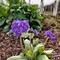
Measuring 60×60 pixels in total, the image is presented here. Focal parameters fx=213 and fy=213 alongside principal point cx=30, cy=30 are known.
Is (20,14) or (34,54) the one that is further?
(20,14)

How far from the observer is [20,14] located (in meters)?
3.57

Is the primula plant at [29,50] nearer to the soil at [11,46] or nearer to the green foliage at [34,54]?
the green foliage at [34,54]

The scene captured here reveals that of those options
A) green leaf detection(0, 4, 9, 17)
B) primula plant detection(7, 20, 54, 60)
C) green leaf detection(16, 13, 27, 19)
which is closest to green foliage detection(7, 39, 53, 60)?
primula plant detection(7, 20, 54, 60)

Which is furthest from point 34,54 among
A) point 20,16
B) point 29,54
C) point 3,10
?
point 3,10

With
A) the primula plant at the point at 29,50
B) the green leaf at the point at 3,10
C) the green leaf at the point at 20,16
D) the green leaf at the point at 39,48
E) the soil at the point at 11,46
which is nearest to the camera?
the primula plant at the point at 29,50

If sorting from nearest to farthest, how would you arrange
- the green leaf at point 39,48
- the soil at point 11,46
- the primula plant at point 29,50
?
the primula plant at point 29,50 → the green leaf at point 39,48 → the soil at point 11,46

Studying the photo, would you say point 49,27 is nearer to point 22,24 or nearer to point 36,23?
point 36,23

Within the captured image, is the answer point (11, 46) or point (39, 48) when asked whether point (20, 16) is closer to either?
point (11, 46)

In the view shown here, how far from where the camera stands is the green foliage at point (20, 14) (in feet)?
11.7

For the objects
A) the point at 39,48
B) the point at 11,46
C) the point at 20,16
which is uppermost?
the point at 20,16

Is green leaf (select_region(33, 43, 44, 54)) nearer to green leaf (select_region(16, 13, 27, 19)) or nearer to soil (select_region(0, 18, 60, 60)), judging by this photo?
soil (select_region(0, 18, 60, 60))

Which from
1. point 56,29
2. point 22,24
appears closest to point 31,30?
point 56,29

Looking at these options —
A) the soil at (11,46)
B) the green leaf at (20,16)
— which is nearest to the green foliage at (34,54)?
the soil at (11,46)

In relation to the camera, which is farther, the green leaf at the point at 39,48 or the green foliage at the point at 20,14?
the green foliage at the point at 20,14
